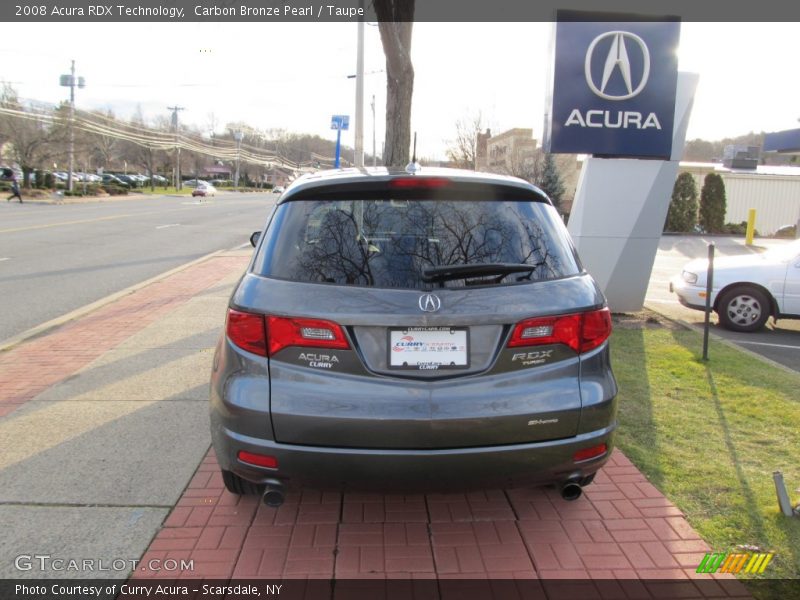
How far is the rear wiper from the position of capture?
2805 mm

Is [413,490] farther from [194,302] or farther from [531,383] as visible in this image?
[194,302]

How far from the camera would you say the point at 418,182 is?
3047 millimetres

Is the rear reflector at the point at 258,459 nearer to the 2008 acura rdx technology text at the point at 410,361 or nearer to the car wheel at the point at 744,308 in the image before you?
the 2008 acura rdx technology text at the point at 410,361

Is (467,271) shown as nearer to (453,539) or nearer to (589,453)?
(589,453)

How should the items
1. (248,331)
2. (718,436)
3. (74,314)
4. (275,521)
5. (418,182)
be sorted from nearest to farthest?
(248,331)
(418,182)
(275,521)
(718,436)
(74,314)

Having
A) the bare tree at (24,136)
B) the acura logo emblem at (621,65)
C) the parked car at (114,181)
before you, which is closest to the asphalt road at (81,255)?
the acura logo emblem at (621,65)

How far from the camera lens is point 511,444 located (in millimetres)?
2742

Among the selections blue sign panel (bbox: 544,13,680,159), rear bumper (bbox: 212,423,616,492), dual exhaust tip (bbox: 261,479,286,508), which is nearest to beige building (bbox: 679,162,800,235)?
blue sign panel (bbox: 544,13,680,159)

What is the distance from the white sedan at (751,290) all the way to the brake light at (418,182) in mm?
6635

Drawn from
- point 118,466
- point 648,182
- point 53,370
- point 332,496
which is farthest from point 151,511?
point 648,182

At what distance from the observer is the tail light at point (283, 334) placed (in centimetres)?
269

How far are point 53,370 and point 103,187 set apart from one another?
178 feet

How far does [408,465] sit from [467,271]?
2.84 ft

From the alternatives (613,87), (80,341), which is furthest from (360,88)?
(80,341)
